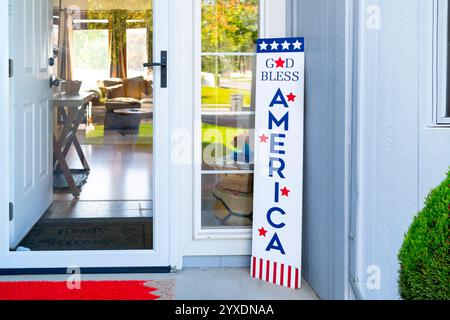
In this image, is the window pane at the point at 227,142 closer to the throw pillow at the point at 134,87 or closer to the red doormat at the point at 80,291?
the red doormat at the point at 80,291

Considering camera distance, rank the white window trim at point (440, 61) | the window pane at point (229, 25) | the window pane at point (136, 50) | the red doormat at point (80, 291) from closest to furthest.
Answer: the white window trim at point (440, 61) < the red doormat at point (80, 291) < the window pane at point (229, 25) < the window pane at point (136, 50)

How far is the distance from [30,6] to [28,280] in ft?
5.39

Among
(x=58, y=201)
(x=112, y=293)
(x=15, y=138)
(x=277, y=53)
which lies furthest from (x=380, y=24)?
(x=58, y=201)

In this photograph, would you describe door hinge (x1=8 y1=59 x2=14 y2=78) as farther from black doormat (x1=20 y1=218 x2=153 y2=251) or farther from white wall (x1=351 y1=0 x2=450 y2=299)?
white wall (x1=351 y1=0 x2=450 y2=299)

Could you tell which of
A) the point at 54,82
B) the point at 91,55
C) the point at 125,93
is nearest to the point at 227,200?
the point at 54,82

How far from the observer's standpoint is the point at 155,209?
13.3 ft

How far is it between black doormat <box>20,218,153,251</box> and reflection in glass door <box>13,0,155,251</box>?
0.01 metres

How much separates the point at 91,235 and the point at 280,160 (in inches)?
52.6

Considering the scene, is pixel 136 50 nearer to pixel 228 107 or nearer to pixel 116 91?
pixel 116 91

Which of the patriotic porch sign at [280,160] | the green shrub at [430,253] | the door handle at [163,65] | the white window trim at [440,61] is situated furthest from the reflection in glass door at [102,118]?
the green shrub at [430,253]

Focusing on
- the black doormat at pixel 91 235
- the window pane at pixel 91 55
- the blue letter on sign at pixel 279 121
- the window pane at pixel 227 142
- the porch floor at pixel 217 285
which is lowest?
the porch floor at pixel 217 285

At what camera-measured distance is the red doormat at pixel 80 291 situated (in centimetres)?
363

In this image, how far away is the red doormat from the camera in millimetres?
3627

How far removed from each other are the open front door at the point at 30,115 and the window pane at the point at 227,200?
3.36ft
